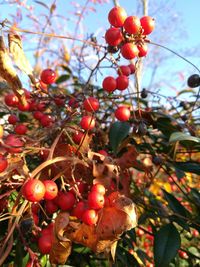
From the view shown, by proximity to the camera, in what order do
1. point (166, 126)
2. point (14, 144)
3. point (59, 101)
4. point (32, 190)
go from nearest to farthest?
point (32, 190)
point (14, 144)
point (59, 101)
point (166, 126)

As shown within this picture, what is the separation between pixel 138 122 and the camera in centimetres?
92

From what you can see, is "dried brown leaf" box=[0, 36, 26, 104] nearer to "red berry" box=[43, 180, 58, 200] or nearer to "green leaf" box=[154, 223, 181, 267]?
"red berry" box=[43, 180, 58, 200]

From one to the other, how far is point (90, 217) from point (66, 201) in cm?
6

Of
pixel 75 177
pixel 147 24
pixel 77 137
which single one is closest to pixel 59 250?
pixel 75 177

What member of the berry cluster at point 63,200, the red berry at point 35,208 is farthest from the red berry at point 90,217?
the red berry at point 35,208

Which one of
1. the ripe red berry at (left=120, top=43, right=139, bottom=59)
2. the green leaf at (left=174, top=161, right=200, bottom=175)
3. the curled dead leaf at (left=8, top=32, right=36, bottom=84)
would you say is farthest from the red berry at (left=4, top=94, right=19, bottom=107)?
the green leaf at (left=174, top=161, right=200, bottom=175)

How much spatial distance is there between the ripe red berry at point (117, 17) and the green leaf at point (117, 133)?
287 millimetres

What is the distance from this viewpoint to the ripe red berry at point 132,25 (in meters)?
0.68

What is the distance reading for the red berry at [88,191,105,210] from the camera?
0.59 m

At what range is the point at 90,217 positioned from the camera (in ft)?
1.95

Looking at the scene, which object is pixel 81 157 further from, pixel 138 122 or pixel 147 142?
pixel 147 142

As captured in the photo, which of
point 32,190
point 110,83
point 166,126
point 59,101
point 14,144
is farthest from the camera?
point 166,126

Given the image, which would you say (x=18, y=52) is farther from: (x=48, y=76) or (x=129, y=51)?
(x=129, y=51)

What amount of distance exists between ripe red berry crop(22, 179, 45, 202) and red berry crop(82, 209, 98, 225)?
0.27 ft
